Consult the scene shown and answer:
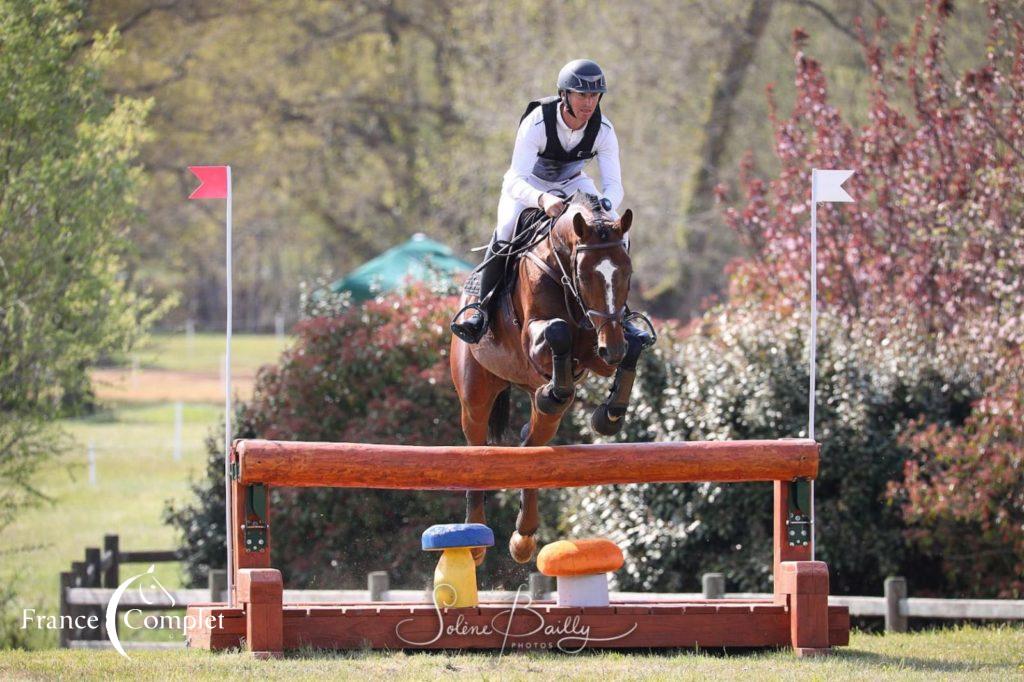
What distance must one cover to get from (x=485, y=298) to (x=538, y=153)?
2.87ft

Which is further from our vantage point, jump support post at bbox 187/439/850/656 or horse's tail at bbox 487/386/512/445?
horse's tail at bbox 487/386/512/445

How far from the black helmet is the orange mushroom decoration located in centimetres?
244

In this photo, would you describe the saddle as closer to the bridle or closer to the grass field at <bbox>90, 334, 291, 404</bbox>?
the bridle

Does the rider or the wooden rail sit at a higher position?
the rider

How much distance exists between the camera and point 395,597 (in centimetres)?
972

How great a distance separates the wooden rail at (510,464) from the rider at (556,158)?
100cm

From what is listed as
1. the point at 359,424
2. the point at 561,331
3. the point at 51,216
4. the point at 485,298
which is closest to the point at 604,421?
the point at 561,331

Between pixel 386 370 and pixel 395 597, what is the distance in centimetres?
285

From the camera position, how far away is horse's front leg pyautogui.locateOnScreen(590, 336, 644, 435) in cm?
687

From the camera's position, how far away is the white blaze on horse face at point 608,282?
6.47 m

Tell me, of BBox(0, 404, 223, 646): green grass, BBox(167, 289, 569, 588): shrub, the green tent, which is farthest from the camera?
the green tent

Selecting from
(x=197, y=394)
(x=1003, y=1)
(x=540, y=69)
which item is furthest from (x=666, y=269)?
(x=1003, y=1)

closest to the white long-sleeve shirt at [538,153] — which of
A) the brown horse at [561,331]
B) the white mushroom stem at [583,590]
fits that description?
the brown horse at [561,331]

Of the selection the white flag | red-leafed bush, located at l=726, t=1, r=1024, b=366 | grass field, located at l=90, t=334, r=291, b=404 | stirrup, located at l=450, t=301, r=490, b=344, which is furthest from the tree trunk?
stirrup, located at l=450, t=301, r=490, b=344
